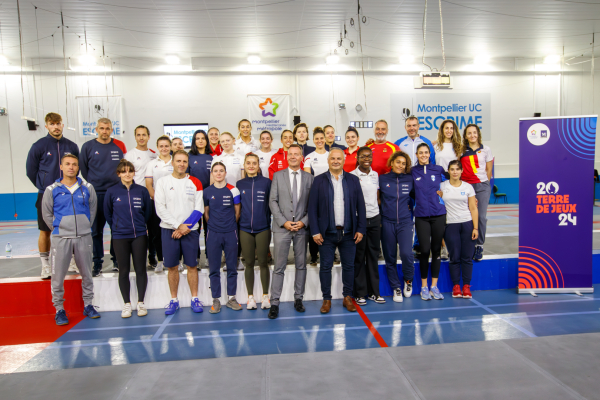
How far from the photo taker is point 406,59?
1090cm

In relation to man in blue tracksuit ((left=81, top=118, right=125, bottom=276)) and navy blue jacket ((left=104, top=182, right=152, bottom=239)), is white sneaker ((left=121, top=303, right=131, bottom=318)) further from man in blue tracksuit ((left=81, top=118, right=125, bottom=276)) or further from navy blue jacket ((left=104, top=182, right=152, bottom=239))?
navy blue jacket ((left=104, top=182, right=152, bottom=239))

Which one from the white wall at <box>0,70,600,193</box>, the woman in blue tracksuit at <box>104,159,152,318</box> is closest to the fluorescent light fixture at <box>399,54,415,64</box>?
the white wall at <box>0,70,600,193</box>

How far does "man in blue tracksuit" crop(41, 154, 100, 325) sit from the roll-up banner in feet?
15.8

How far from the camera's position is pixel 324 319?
3.66 meters

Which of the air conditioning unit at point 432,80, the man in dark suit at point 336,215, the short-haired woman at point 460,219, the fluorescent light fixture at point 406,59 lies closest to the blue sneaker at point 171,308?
the man in dark suit at point 336,215

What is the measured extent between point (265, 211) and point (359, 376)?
1.94m

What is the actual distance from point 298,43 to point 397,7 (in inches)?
116

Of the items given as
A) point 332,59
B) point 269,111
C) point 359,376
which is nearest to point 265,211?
point 359,376

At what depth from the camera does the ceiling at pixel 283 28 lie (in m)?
7.13

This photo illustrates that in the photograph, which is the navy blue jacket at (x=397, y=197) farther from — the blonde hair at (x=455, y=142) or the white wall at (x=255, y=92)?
the white wall at (x=255, y=92)

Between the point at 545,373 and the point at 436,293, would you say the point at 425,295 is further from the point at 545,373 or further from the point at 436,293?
the point at 545,373

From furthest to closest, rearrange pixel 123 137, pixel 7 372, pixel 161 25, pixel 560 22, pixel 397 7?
pixel 123 137 < pixel 560 22 < pixel 161 25 < pixel 397 7 < pixel 7 372

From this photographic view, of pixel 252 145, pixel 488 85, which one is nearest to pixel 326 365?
pixel 252 145

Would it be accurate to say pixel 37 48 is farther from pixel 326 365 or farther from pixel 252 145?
pixel 326 365
